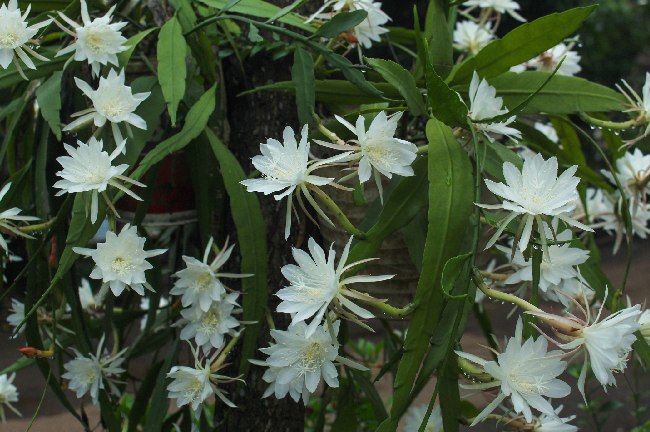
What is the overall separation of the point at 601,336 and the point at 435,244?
161 mm

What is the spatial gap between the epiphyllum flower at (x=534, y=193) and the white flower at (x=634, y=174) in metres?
0.41

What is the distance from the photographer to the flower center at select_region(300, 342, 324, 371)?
781 millimetres

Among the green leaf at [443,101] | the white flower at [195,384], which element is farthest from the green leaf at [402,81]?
the white flower at [195,384]

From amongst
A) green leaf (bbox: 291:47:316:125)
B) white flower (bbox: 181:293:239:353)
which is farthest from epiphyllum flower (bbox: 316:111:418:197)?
white flower (bbox: 181:293:239:353)

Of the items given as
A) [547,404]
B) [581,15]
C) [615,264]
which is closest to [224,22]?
[581,15]

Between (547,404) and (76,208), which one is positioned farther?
(76,208)

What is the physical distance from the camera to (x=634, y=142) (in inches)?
39.2

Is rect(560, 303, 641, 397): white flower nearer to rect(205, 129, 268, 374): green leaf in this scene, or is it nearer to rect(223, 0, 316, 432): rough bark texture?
rect(205, 129, 268, 374): green leaf

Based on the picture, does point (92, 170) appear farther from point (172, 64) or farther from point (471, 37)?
point (471, 37)

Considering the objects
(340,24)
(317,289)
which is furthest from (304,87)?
(317,289)

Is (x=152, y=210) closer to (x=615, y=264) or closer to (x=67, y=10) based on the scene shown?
(x=67, y=10)

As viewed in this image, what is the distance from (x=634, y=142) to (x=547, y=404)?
0.41m

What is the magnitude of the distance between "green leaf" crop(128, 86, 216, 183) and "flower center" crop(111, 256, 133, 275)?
0.09 m

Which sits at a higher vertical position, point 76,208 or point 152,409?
point 76,208
